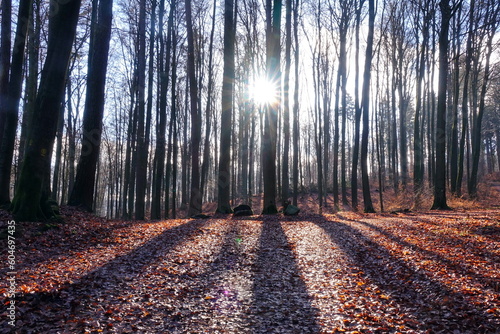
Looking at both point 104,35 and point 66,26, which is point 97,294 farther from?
point 104,35

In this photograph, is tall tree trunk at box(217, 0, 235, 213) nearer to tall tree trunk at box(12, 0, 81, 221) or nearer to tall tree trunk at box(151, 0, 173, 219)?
tall tree trunk at box(151, 0, 173, 219)

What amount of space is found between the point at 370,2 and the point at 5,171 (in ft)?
58.5

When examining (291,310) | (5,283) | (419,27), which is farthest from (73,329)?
(419,27)

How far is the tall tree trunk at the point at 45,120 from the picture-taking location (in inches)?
288

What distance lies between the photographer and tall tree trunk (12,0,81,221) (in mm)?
7309

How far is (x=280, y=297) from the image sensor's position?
4.98 meters

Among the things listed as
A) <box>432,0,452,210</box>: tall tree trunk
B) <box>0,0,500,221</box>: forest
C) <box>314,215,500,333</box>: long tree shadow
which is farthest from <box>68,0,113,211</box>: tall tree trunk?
<box>432,0,452,210</box>: tall tree trunk

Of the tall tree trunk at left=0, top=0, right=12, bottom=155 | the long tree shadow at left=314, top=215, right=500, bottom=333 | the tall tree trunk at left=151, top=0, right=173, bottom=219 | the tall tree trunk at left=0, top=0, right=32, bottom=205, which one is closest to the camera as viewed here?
the long tree shadow at left=314, top=215, right=500, bottom=333

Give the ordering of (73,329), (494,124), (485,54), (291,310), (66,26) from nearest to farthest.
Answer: (73,329)
(291,310)
(66,26)
(485,54)
(494,124)

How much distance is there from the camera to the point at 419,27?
2202 cm

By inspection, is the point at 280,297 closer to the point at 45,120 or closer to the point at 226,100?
the point at 45,120

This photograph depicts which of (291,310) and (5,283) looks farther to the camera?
(291,310)

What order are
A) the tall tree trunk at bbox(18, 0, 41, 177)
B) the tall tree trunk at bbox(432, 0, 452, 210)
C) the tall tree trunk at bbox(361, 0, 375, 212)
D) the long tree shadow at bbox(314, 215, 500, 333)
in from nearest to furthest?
the long tree shadow at bbox(314, 215, 500, 333)
the tall tree trunk at bbox(18, 0, 41, 177)
the tall tree trunk at bbox(432, 0, 452, 210)
the tall tree trunk at bbox(361, 0, 375, 212)

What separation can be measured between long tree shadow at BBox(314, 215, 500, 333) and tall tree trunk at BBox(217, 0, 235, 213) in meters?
8.47
